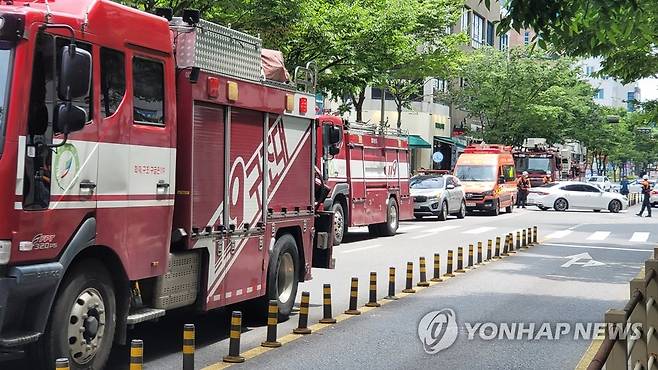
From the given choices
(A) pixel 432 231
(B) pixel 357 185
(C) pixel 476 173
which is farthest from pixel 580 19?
(C) pixel 476 173

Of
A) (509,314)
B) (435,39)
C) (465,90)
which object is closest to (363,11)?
(435,39)

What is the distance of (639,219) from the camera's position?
36562mm

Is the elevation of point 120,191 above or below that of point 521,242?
above

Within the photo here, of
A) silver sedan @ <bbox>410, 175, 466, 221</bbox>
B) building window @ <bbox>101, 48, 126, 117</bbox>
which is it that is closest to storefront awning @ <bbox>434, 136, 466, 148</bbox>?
silver sedan @ <bbox>410, 175, 466, 221</bbox>

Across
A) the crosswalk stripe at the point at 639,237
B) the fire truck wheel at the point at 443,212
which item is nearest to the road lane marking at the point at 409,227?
the fire truck wheel at the point at 443,212

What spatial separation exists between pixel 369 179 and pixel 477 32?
44784 mm

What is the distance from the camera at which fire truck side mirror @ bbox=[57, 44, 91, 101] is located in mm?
5891

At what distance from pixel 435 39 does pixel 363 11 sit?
9762mm

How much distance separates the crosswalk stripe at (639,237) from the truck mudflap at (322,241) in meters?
16.4

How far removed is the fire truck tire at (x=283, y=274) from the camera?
9.59m

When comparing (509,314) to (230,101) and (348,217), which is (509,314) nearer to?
(230,101)

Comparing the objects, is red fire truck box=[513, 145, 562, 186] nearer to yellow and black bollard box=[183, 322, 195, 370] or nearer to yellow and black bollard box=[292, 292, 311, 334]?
yellow and black bollard box=[292, 292, 311, 334]

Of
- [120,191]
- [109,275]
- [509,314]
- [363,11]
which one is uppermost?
[363,11]

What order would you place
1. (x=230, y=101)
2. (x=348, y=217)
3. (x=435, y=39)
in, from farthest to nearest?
(x=435, y=39) < (x=348, y=217) < (x=230, y=101)
